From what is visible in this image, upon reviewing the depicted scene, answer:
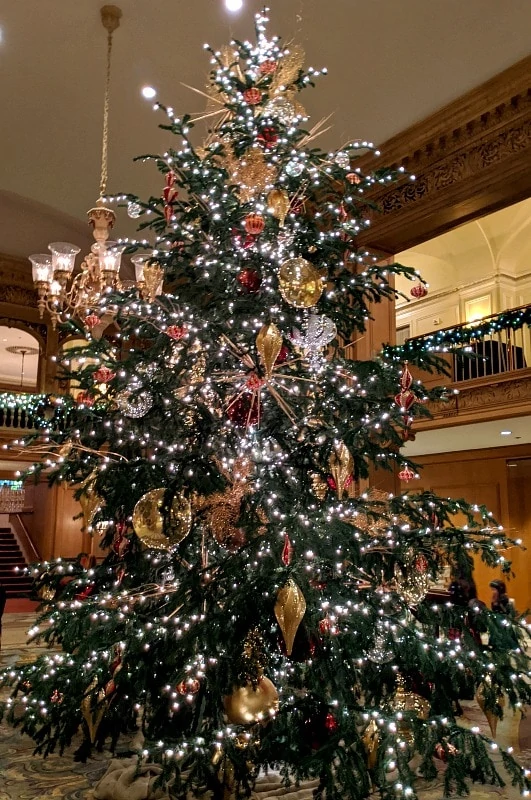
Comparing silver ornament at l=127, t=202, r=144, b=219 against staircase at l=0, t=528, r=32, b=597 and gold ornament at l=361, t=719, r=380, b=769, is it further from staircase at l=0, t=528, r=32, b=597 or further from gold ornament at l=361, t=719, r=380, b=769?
staircase at l=0, t=528, r=32, b=597

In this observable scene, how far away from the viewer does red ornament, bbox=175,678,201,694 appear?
253 centimetres

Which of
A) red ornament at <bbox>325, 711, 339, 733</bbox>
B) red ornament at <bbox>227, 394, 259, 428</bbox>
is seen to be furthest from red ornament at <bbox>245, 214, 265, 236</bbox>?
red ornament at <bbox>325, 711, 339, 733</bbox>

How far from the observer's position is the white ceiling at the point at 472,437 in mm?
8680

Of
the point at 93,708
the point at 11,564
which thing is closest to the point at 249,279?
the point at 93,708

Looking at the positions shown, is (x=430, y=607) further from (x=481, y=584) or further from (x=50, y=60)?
(x=481, y=584)

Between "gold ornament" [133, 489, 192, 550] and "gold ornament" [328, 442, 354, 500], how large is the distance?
2.31 ft

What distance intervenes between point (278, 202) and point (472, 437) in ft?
24.9

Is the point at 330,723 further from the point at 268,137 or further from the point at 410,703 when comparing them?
the point at 268,137

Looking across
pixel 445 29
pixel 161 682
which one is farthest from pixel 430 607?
pixel 445 29

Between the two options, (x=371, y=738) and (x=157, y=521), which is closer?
(x=371, y=738)

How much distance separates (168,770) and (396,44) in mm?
5216

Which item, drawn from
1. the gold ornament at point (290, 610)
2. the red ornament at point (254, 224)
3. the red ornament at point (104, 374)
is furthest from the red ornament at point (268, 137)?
the gold ornament at point (290, 610)

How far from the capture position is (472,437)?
32.1ft

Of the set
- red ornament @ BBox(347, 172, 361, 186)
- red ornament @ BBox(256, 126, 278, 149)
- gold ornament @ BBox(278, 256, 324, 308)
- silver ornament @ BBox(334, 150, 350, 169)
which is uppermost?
red ornament @ BBox(256, 126, 278, 149)
